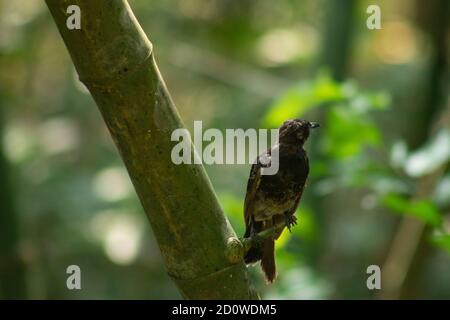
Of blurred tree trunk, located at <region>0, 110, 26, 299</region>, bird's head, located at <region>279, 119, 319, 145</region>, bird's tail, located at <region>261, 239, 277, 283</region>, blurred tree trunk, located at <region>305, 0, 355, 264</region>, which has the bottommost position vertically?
blurred tree trunk, located at <region>0, 110, 26, 299</region>

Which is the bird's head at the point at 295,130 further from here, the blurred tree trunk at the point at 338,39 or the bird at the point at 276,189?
the blurred tree trunk at the point at 338,39

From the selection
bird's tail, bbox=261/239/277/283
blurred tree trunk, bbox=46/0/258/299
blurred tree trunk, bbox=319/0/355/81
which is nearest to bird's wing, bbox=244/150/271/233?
bird's tail, bbox=261/239/277/283

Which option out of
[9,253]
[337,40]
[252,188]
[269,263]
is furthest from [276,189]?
[337,40]

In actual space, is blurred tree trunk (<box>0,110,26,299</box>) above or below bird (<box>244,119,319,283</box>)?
below

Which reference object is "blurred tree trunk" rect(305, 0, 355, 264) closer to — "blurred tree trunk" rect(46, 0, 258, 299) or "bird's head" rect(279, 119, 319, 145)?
"bird's head" rect(279, 119, 319, 145)

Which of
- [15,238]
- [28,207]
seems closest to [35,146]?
[28,207]

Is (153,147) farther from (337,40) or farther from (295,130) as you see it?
(337,40)
